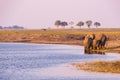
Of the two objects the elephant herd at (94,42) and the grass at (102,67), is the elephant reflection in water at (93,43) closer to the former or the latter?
the elephant herd at (94,42)

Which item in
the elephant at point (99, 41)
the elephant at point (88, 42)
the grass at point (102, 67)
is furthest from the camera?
the elephant at point (99, 41)

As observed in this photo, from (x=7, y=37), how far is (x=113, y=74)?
9878cm

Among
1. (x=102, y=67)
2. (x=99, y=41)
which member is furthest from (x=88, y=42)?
(x=102, y=67)

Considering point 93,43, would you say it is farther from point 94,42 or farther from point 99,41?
point 99,41

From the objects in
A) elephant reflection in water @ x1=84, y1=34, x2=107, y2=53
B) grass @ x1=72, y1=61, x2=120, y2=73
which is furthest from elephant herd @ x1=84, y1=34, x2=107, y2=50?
grass @ x1=72, y1=61, x2=120, y2=73

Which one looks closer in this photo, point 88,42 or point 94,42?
point 88,42

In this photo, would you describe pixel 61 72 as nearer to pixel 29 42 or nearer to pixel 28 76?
pixel 28 76

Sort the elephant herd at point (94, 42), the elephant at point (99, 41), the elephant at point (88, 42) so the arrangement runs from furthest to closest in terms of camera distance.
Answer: the elephant at point (99, 41), the elephant herd at point (94, 42), the elephant at point (88, 42)

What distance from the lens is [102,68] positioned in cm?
5031

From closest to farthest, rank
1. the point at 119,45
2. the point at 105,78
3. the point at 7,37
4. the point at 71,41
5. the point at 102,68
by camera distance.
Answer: the point at 105,78
the point at 102,68
the point at 119,45
the point at 71,41
the point at 7,37

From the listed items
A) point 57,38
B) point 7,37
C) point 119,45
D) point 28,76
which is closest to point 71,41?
point 57,38

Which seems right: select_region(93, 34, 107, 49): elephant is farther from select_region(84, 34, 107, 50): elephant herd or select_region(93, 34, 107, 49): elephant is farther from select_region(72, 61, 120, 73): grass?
select_region(72, 61, 120, 73): grass

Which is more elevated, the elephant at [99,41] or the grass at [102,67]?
the elephant at [99,41]

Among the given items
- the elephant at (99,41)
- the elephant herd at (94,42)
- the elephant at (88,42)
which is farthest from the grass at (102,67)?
the elephant at (99,41)
